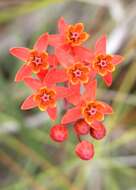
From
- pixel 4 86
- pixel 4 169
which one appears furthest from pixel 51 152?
pixel 4 86

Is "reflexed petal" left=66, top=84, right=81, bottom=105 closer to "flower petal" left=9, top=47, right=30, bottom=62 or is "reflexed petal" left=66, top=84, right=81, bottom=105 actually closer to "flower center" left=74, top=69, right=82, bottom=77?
"flower center" left=74, top=69, right=82, bottom=77

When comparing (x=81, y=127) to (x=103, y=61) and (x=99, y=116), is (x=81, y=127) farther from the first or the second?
(x=103, y=61)

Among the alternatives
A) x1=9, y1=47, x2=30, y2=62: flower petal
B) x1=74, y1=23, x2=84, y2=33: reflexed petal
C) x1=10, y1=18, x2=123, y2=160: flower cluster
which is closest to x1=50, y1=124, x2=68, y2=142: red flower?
x1=10, y1=18, x2=123, y2=160: flower cluster

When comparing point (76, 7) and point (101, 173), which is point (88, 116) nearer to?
point (101, 173)

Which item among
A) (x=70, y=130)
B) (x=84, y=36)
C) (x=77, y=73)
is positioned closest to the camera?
(x=77, y=73)

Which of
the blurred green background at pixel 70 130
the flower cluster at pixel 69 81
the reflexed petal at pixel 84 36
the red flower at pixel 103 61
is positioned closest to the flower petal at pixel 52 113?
the flower cluster at pixel 69 81

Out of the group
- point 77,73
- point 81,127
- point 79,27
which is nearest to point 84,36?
point 79,27

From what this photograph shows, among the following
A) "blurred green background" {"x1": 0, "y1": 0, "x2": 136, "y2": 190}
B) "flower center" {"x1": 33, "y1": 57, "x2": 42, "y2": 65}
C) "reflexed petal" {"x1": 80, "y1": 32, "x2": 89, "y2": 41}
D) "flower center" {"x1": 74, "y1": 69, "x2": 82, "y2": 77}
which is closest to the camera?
"flower center" {"x1": 74, "y1": 69, "x2": 82, "y2": 77}
